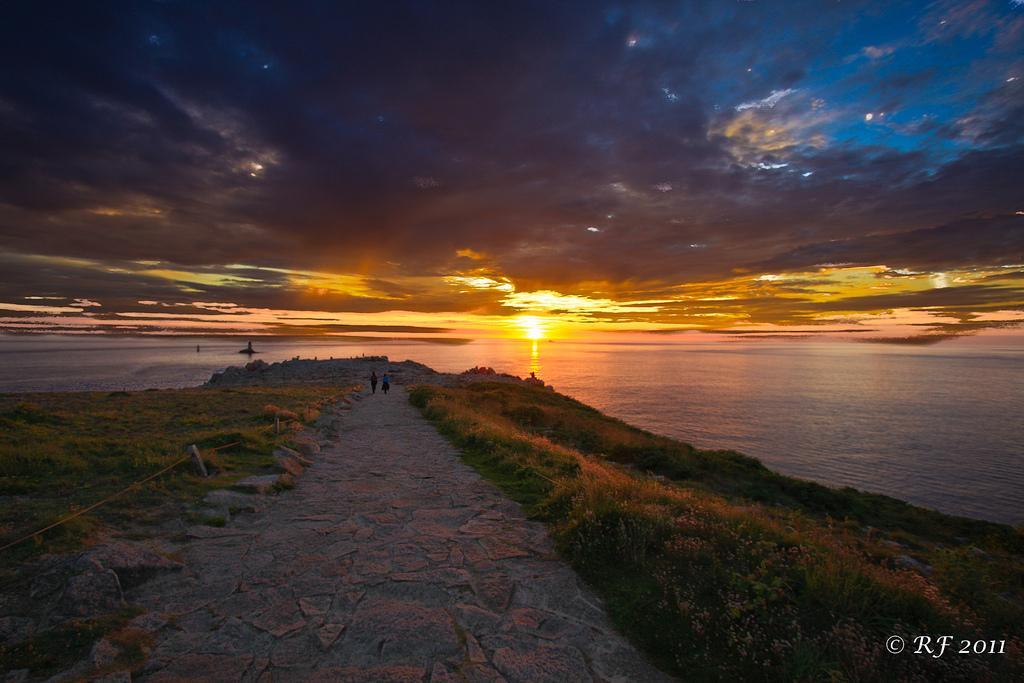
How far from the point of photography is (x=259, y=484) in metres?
10.2

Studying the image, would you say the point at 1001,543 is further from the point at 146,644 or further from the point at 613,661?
the point at 146,644

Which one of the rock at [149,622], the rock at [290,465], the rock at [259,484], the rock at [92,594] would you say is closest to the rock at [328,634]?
the rock at [149,622]

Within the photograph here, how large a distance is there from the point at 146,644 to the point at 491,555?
4.32m

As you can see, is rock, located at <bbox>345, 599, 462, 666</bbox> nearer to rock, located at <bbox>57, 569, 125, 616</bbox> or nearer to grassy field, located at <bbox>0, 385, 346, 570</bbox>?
rock, located at <bbox>57, 569, 125, 616</bbox>

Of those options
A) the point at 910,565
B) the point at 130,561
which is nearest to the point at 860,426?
the point at 910,565

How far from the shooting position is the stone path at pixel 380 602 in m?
4.56

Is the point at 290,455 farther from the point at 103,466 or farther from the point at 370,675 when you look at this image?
the point at 370,675

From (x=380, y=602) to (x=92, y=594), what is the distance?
3.29 metres

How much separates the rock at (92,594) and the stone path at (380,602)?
0.35 m

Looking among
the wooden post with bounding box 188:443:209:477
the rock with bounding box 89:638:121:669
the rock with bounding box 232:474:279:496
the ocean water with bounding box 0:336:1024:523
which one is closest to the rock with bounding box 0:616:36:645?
the rock with bounding box 89:638:121:669

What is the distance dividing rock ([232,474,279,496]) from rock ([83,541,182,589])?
134 inches

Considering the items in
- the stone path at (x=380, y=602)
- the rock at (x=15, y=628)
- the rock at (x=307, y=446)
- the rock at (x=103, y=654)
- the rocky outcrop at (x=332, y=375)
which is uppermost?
the rock at (x=15, y=628)

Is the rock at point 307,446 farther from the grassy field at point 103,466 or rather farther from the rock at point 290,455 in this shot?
the grassy field at point 103,466

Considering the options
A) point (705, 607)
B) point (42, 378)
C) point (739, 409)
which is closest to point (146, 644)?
point (705, 607)
